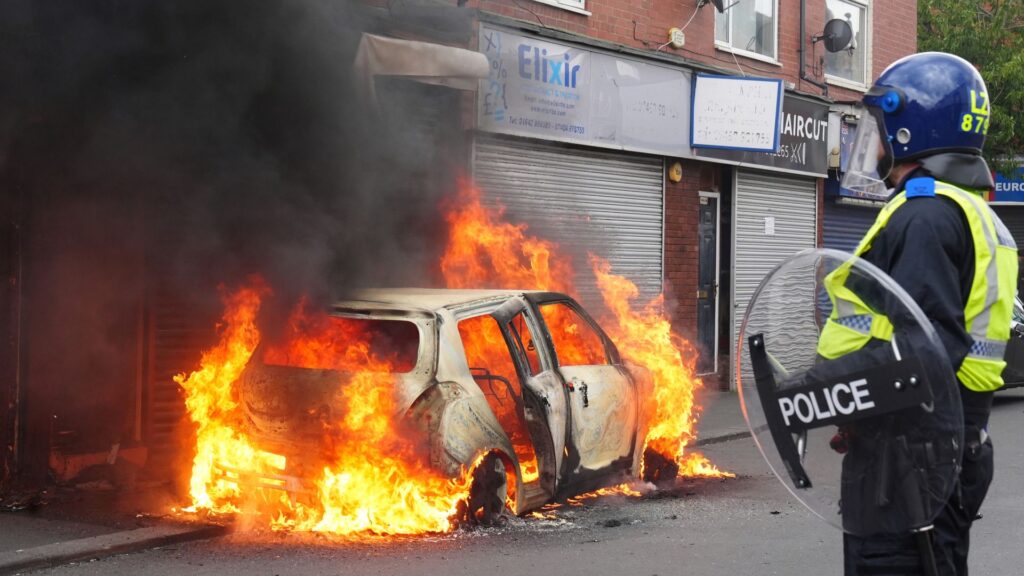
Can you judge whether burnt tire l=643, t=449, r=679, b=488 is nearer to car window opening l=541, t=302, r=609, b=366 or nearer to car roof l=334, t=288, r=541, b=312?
car window opening l=541, t=302, r=609, b=366

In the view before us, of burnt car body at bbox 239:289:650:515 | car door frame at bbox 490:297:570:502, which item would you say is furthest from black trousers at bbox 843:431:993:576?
car door frame at bbox 490:297:570:502

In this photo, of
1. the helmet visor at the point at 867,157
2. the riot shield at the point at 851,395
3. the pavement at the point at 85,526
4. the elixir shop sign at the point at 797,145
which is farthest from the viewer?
the elixir shop sign at the point at 797,145

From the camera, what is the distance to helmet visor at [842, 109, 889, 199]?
3.37 metres

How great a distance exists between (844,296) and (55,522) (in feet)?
19.0

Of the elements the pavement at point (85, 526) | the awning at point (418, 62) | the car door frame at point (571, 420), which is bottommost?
the pavement at point (85, 526)

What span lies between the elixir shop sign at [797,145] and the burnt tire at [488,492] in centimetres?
945

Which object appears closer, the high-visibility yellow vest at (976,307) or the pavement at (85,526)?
the high-visibility yellow vest at (976,307)

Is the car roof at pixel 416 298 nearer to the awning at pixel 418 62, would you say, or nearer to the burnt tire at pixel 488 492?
the burnt tire at pixel 488 492

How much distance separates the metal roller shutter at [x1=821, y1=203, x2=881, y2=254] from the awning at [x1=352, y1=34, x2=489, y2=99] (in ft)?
30.2

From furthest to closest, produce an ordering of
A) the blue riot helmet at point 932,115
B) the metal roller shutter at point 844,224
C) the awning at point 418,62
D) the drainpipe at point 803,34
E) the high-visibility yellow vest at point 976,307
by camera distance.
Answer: the metal roller shutter at point 844,224 < the drainpipe at point 803,34 < the awning at point 418,62 < the blue riot helmet at point 932,115 < the high-visibility yellow vest at point 976,307

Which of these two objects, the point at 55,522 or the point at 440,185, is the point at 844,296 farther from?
the point at 440,185

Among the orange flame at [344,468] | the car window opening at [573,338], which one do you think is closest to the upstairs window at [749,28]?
the car window opening at [573,338]

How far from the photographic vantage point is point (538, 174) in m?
13.2

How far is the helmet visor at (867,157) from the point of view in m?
3.37
